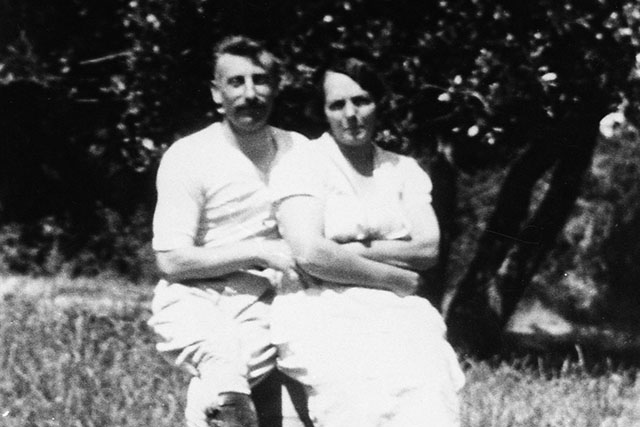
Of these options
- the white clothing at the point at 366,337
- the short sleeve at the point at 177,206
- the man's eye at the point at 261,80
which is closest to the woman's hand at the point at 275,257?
the white clothing at the point at 366,337

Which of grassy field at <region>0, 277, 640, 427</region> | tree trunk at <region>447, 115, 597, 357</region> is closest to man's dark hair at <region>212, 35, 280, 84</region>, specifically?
grassy field at <region>0, 277, 640, 427</region>

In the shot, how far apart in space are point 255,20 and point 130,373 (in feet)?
6.26

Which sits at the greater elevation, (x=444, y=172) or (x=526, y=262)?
(x=444, y=172)

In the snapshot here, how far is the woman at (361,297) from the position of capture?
10.4 ft

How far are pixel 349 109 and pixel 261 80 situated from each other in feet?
1.03

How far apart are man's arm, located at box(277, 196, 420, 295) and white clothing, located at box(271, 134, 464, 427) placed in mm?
51

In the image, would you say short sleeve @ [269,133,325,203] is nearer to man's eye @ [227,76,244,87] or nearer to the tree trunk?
man's eye @ [227,76,244,87]

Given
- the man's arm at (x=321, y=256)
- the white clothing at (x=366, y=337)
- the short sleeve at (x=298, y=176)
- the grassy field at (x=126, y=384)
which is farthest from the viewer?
the grassy field at (x=126, y=384)

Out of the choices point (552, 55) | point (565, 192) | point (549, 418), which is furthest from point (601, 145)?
point (549, 418)

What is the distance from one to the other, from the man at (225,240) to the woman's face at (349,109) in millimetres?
202

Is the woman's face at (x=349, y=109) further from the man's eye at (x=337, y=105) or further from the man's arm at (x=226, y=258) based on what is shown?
the man's arm at (x=226, y=258)

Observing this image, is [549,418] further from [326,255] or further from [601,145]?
[601,145]

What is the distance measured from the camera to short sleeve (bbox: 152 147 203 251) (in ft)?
11.3

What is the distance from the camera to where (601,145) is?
7.37 metres
